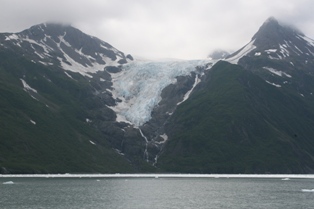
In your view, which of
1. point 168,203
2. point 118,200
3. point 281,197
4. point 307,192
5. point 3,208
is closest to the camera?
point 3,208

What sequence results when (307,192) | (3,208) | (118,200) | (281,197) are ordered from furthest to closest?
(307,192) < (281,197) < (118,200) < (3,208)

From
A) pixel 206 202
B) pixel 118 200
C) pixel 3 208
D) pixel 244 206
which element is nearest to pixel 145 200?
pixel 118 200

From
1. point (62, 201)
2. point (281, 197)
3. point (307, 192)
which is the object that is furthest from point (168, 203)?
point (307, 192)

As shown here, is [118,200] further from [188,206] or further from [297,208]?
[297,208]

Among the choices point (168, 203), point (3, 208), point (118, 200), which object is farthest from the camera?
point (118, 200)

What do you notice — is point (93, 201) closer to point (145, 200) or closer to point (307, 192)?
point (145, 200)

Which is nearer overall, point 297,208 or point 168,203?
point 297,208

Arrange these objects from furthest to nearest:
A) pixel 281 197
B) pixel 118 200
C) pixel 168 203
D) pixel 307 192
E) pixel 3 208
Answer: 1. pixel 307 192
2. pixel 281 197
3. pixel 118 200
4. pixel 168 203
5. pixel 3 208

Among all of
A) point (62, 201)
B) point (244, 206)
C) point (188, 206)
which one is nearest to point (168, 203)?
point (188, 206)

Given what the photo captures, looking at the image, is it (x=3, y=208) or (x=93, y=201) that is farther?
(x=93, y=201)
